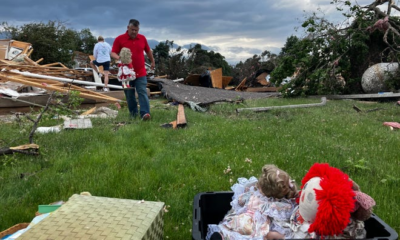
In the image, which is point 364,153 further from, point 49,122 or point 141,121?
point 49,122

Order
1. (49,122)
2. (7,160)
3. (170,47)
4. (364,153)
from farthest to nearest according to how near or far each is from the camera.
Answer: (170,47)
(49,122)
(364,153)
(7,160)

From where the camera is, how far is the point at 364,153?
437cm

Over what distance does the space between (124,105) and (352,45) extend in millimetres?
8653

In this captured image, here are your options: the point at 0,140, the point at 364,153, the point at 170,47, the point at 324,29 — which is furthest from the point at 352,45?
the point at 170,47

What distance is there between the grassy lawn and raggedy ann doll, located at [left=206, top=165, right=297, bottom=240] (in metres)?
0.43

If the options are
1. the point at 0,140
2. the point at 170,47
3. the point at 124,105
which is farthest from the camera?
the point at 170,47

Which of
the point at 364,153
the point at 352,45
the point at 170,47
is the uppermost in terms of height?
the point at 170,47

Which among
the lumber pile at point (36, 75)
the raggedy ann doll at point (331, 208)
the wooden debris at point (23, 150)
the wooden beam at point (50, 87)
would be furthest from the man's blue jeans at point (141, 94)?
the raggedy ann doll at point (331, 208)

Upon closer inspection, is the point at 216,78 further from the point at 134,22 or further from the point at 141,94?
the point at 134,22

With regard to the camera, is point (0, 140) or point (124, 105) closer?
point (0, 140)

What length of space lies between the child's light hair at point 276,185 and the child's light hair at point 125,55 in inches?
192

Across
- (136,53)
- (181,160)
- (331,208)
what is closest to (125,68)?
(136,53)

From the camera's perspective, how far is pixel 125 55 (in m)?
6.45

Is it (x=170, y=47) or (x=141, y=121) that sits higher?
(x=170, y=47)
